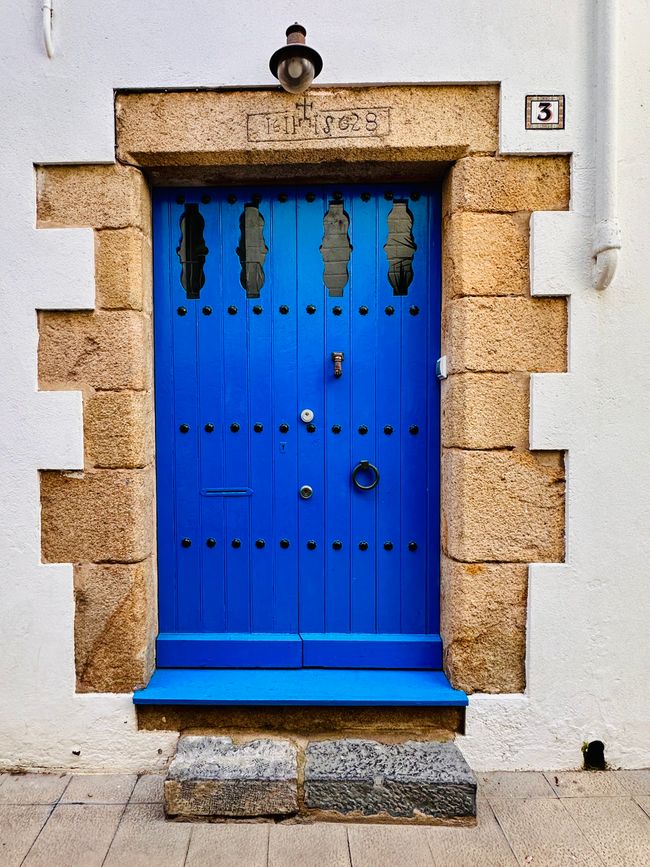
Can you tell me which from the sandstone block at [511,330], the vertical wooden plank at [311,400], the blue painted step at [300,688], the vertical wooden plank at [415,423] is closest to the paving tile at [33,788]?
the blue painted step at [300,688]

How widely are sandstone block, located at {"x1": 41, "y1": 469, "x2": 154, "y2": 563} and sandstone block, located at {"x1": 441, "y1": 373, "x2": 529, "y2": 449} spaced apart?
1429 mm

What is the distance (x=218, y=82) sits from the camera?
2.32 metres

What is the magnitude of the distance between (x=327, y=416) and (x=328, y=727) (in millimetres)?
1359

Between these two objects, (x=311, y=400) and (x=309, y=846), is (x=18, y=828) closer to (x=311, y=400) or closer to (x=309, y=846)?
(x=309, y=846)

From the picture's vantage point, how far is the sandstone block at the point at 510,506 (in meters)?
2.38

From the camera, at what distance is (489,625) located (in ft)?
7.87

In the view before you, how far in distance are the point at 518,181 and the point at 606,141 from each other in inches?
14.2

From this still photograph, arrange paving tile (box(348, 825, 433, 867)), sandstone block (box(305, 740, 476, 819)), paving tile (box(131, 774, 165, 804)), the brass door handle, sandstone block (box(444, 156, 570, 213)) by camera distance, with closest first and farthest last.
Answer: paving tile (box(348, 825, 433, 867)) → sandstone block (box(305, 740, 476, 819)) → paving tile (box(131, 774, 165, 804)) → sandstone block (box(444, 156, 570, 213)) → the brass door handle

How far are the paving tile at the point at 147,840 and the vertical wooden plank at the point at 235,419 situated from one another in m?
0.77

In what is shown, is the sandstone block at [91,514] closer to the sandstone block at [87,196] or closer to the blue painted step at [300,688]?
the blue painted step at [300,688]

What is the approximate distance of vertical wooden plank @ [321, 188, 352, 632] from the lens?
102 inches

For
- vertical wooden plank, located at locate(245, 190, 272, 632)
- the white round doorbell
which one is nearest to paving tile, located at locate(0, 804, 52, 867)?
vertical wooden plank, located at locate(245, 190, 272, 632)

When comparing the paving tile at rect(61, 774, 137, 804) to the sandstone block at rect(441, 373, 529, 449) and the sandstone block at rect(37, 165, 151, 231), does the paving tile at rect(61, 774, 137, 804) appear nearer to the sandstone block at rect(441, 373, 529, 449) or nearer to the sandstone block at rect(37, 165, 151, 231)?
the sandstone block at rect(441, 373, 529, 449)

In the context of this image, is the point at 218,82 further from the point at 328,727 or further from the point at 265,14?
the point at 328,727
